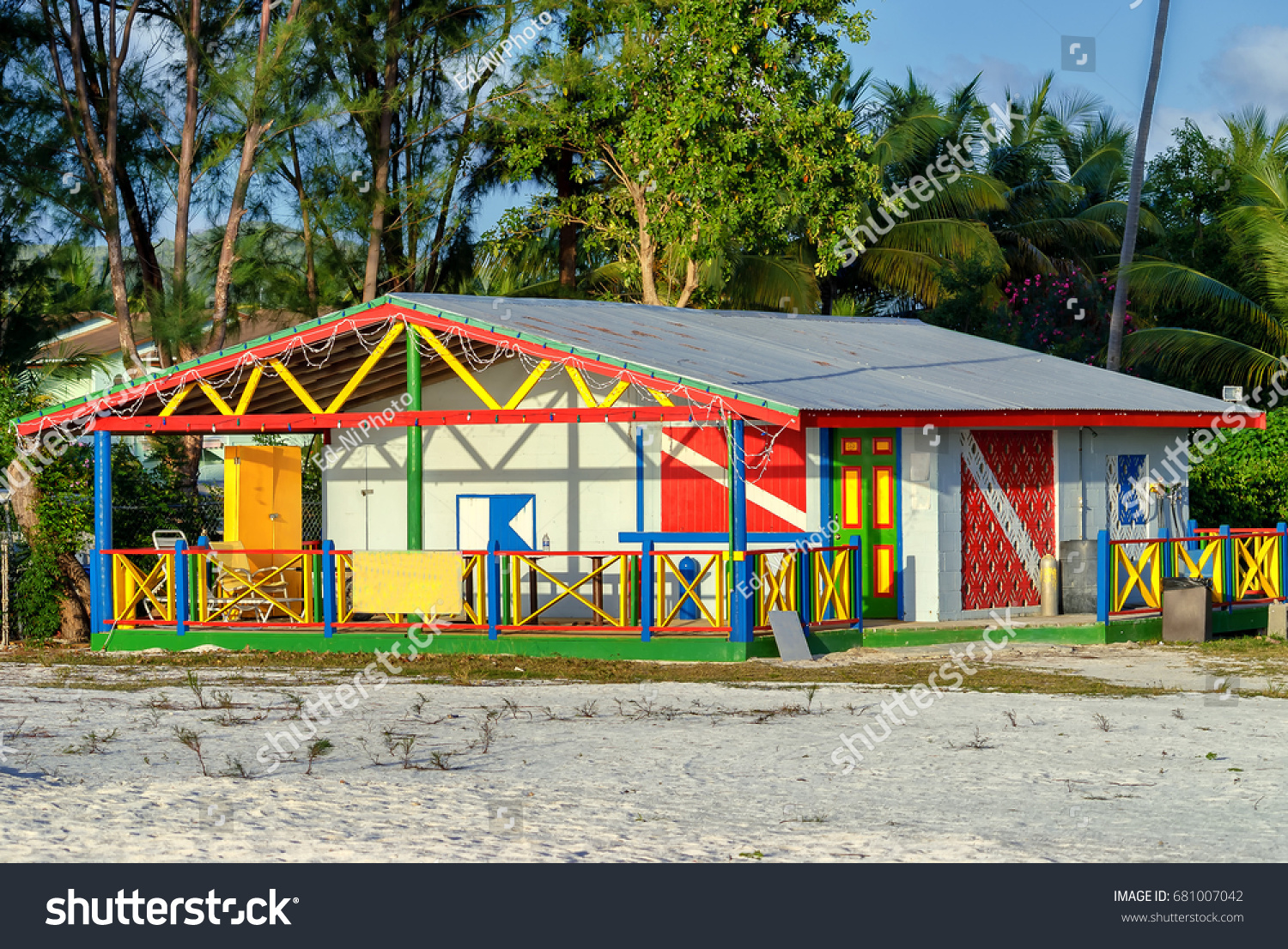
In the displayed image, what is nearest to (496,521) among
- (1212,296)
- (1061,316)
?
(1212,296)

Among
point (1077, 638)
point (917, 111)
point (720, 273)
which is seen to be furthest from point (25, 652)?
point (917, 111)

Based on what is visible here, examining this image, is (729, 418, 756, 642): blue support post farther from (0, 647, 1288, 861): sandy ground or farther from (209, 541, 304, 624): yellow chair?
(209, 541, 304, 624): yellow chair

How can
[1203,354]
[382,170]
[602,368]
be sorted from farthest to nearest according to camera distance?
[382,170] → [1203,354] → [602,368]

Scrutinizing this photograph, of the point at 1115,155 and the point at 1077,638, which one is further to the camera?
the point at 1115,155

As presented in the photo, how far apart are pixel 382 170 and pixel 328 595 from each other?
1498 cm

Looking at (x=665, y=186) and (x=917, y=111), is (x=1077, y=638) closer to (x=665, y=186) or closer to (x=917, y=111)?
(x=665, y=186)

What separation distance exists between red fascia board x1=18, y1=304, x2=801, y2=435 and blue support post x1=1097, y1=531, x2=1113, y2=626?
396 centimetres

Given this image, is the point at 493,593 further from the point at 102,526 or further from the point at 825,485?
the point at 102,526

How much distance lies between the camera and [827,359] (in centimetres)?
1753

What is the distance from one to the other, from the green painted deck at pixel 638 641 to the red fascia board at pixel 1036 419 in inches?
79.3

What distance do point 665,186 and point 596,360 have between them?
13591 mm

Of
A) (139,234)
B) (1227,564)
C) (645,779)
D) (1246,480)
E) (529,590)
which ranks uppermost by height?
(139,234)

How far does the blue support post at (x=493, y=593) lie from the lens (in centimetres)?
1498

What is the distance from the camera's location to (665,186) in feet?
88.6
